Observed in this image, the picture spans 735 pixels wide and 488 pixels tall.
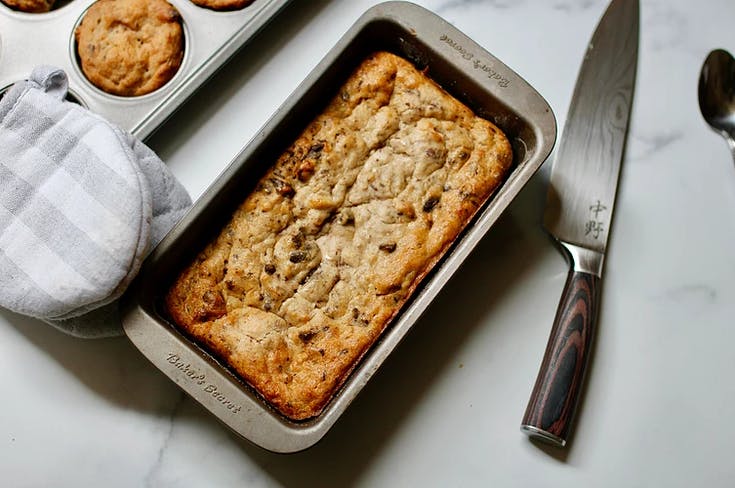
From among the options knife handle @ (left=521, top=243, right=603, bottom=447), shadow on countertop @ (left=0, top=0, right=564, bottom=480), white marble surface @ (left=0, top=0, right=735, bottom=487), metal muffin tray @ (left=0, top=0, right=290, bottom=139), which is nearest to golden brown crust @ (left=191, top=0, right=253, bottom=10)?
metal muffin tray @ (left=0, top=0, right=290, bottom=139)

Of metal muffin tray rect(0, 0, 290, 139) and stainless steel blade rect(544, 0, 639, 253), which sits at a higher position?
stainless steel blade rect(544, 0, 639, 253)

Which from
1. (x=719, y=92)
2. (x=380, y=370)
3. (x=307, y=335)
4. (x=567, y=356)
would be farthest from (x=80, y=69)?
(x=719, y=92)

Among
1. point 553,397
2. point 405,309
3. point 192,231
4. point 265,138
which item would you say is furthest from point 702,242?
point 192,231

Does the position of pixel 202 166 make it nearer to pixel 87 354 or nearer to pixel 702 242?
pixel 87 354

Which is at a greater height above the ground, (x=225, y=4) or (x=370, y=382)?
(x=225, y=4)

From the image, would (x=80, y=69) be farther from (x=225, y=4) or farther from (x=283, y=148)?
(x=283, y=148)

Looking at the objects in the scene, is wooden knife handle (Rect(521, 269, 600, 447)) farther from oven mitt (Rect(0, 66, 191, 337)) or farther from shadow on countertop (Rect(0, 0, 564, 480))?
oven mitt (Rect(0, 66, 191, 337))
